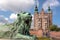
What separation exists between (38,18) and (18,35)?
265 ft

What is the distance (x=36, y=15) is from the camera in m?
88.8

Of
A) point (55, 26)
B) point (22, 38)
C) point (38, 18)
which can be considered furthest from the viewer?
point (38, 18)

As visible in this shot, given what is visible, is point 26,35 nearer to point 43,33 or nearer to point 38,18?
point 43,33

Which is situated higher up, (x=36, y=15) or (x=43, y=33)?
(x=36, y=15)

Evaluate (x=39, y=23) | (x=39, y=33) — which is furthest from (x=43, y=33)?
(x=39, y=23)

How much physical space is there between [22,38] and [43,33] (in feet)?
230

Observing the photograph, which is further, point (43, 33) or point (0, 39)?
point (43, 33)

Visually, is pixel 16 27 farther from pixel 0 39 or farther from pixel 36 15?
pixel 36 15

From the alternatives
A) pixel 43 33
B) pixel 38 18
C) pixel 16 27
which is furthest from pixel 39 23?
pixel 16 27

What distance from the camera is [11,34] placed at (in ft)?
23.7

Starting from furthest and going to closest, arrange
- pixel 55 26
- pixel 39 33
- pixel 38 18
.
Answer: pixel 38 18
pixel 55 26
pixel 39 33

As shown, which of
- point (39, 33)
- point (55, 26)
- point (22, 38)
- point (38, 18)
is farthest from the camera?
point (38, 18)

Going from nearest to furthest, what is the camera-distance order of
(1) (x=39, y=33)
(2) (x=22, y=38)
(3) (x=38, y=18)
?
(2) (x=22, y=38) → (1) (x=39, y=33) → (3) (x=38, y=18)

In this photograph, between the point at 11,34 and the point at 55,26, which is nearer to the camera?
the point at 11,34
